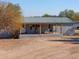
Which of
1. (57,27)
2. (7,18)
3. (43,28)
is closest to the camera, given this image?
(7,18)

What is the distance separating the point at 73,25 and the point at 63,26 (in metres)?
3.50

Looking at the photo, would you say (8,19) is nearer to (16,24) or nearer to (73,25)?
(16,24)

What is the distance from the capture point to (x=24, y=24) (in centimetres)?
5247

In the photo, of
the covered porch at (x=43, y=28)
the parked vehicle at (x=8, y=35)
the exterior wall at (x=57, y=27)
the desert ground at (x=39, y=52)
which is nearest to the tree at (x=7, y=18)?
the parked vehicle at (x=8, y=35)

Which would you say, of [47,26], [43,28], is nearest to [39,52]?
[43,28]

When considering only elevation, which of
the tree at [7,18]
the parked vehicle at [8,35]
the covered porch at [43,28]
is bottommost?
the parked vehicle at [8,35]

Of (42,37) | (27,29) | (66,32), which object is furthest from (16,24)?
(66,32)

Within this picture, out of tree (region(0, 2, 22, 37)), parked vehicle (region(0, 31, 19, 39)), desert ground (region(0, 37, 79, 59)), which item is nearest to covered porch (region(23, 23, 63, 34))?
parked vehicle (region(0, 31, 19, 39))

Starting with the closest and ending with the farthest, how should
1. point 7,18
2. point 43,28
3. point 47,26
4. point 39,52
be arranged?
point 39,52
point 7,18
point 43,28
point 47,26

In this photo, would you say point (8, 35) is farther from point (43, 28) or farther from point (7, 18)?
point (7, 18)

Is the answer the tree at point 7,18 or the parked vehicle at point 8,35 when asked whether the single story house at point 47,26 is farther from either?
the tree at point 7,18

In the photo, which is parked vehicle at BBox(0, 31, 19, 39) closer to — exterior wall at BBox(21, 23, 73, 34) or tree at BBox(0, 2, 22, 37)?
exterior wall at BBox(21, 23, 73, 34)

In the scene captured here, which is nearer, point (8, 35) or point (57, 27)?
point (8, 35)

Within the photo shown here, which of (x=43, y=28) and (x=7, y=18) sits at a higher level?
(x=7, y=18)
